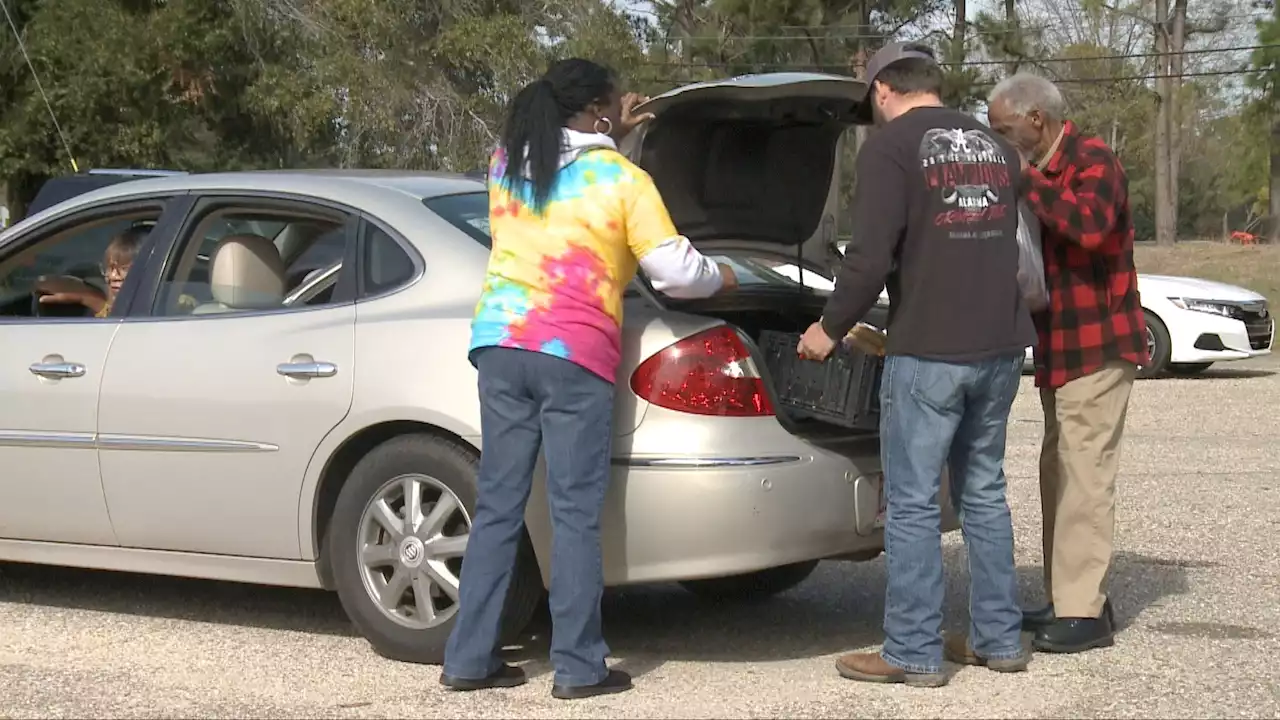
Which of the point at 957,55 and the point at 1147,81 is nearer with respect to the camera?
the point at 957,55

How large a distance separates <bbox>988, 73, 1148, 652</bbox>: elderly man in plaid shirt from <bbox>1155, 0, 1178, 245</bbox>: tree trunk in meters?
38.2

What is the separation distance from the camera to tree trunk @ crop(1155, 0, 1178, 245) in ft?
142

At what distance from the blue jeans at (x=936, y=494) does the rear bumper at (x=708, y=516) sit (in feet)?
0.82

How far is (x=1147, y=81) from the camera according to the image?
54719 mm

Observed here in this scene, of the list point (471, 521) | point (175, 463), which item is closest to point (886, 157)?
point (471, 521)

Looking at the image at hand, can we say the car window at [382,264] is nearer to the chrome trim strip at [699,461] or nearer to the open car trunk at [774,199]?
the open car trunk at [774,199]

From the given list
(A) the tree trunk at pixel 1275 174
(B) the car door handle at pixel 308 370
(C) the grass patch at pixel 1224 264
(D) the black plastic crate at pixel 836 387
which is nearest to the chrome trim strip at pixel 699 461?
(D) the black plastic crate at pixel 836 387

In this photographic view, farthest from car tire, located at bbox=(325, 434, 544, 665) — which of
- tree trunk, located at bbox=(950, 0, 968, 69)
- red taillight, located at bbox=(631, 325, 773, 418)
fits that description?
tree trunk, located at bbox=(950, 0, 968, 69)

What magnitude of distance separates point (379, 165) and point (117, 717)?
948 inches

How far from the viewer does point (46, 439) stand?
581 cm

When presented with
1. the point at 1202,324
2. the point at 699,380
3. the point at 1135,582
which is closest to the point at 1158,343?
the point at 1202,324

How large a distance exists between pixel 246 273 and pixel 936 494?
239 cm

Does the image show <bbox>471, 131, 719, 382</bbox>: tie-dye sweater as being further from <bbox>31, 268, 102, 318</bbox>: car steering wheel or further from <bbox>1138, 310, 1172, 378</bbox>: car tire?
<bbox>1138, 310, 1172, 378</bbox>: car tire

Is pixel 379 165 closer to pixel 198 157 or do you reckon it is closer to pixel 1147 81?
pixel 198 157
